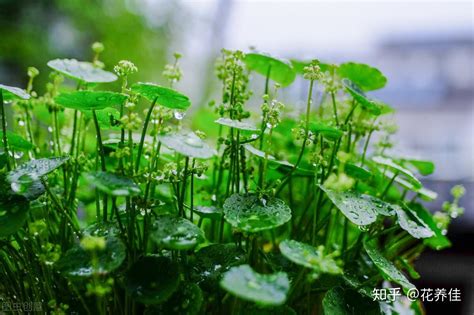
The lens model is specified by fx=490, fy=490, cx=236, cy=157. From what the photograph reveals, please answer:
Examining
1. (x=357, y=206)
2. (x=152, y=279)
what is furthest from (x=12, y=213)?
(x=357, y=206)

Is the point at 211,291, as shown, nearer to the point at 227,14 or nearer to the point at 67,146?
the point at 67,146

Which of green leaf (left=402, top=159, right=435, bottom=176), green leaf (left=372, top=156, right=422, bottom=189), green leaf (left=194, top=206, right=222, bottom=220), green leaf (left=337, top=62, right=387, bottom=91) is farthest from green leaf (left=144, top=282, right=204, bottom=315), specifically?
green leaf (left=402, top=159, right=435, bottom=176)

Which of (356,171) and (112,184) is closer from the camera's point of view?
(112,184)

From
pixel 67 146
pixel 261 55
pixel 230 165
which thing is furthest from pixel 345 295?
pixel 67 146

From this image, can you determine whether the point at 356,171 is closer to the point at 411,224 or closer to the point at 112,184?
the point at 411,224

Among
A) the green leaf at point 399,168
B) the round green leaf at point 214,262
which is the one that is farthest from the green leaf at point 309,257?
the green leaf at point 399,168

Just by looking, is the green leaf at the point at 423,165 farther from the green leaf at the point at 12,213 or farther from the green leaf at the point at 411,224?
the green leaf at the point at 12,213
